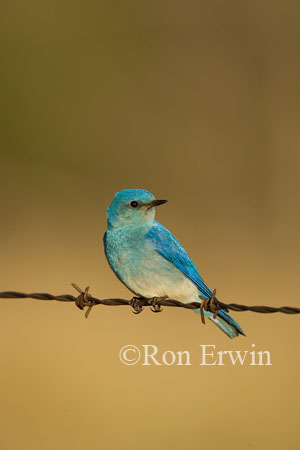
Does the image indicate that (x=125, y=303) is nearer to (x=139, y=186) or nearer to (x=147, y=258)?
(x=147, y=258)

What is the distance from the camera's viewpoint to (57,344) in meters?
7.00

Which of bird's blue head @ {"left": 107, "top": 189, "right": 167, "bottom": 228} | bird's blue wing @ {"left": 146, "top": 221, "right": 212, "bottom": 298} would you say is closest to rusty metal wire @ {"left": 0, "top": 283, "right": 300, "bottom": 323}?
bird's blue wing @ {"left": 146, "top": 221, "right": 212, "bottom": 298}

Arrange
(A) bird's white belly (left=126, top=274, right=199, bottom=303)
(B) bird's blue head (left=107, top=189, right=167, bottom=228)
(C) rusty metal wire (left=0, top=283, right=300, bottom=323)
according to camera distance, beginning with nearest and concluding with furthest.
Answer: (C) rusty metal wire (left=0, top=283, right=300, bottom=323) < (A) bird's white belly (left=126, top=274, right=199, bottom=303) < (B) bird's blue head (left=107, top=189, right=167, bottom=228)

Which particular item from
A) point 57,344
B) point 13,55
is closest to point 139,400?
point 57,344

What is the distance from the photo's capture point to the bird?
461 cm

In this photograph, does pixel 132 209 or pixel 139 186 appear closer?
pixel 132 209

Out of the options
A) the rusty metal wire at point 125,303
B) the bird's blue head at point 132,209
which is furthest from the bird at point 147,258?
the rusty metal wire at point 125,303

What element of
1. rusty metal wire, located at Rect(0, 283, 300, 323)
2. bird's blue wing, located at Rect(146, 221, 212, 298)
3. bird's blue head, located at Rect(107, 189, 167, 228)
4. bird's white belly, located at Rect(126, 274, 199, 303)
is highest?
bird's blue head, located at Rect(107, 189, 167, 228)

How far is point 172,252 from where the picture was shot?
471 cm

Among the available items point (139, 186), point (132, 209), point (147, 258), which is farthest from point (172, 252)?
point (139, 186)

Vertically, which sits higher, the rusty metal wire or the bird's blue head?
the bird's blue head

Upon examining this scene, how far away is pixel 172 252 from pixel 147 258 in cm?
19

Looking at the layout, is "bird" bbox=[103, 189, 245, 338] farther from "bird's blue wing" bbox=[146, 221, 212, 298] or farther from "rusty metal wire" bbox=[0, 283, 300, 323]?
"rusty metal wire" bbox=[0, 283, 300, 323]

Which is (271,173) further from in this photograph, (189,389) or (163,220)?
(189,389)
